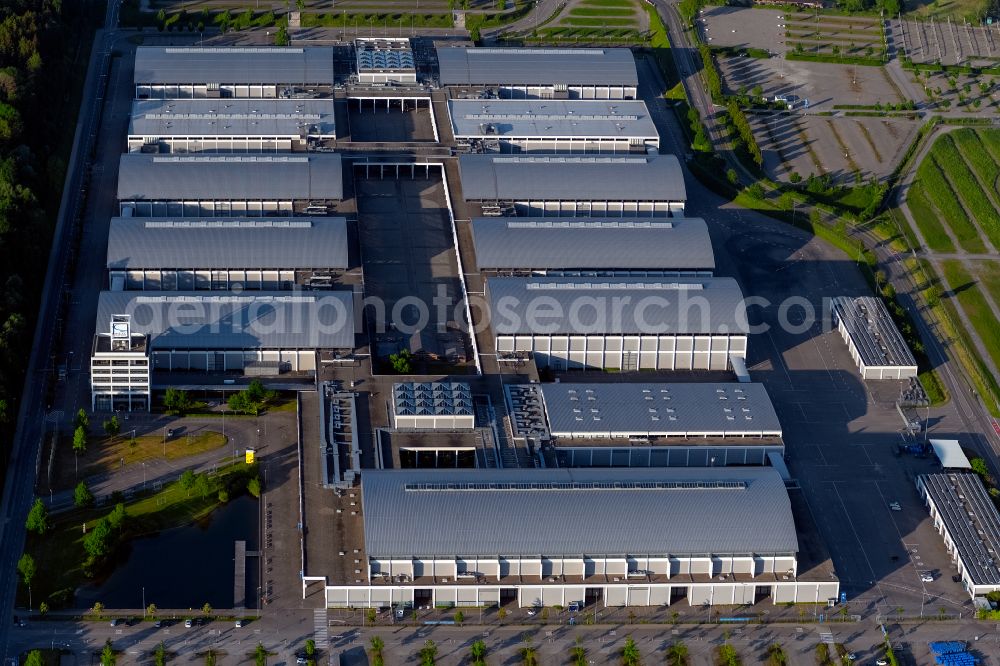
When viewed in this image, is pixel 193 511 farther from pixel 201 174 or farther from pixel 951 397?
pixel 951 397

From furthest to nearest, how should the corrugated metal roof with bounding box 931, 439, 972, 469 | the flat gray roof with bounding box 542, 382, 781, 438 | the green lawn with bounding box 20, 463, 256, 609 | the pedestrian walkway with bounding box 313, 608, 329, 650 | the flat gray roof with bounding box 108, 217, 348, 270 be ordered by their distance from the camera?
the flat gray roof with bounding box 108, 217, 348, 270 → the corrugated metal roof with bounding box 931, 439, 972, 469 → the flat gray roof with bounding box 542, 382, 781, 438 → the green lawn with bounding box 20, 463, 256, 609 → the pedestrian walkway with bounding box 313, 608, 329, 650

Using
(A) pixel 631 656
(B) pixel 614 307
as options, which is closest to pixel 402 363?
(B) pixel 614 307

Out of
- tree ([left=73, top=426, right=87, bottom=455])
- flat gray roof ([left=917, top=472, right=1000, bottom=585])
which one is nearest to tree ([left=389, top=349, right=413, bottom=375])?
tree ([left=73, top=426, right=87, bottom=455])

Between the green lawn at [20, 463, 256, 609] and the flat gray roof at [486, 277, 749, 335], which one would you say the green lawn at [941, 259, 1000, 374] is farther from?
the green lawn at [20, 463, 256, 609]

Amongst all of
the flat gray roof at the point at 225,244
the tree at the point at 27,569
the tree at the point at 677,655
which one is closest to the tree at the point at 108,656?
the tree at the point at 27,569

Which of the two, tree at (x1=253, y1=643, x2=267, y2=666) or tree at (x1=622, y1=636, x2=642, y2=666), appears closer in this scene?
tree at (x1=253, y1=643, x2=267, y2=666)

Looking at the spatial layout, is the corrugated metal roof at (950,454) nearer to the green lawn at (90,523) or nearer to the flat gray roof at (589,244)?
the flat gray roof at (589,244)
